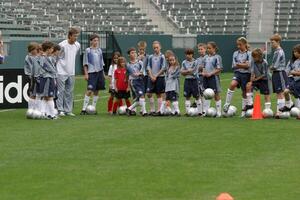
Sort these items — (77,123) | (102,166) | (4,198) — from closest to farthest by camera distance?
(4,198) < (102,166) < (77,123)

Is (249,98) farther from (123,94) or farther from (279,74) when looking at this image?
(123,94)

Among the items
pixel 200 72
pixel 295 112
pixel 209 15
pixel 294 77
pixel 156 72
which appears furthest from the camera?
pixel 209 15

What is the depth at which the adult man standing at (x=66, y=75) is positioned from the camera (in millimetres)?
19406

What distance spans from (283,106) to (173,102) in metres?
2.45

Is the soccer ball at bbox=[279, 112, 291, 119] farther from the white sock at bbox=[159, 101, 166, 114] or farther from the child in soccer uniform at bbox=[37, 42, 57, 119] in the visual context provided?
the child in soccer uniform at bbox=[37, 42, 57, 119]

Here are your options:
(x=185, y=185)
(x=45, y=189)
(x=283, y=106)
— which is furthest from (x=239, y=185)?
(x=283, y=106)

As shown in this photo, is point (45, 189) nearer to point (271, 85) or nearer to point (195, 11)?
point (271, 85)

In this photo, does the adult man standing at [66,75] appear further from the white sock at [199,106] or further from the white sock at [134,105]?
the white sock at [199,106]

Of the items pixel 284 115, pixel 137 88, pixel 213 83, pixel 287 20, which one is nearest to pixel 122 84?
pixel 137 88

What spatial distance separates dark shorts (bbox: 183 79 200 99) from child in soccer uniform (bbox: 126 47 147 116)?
985 millimetres

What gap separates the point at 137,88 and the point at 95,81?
0.97 metres

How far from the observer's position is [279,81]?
60.8ft

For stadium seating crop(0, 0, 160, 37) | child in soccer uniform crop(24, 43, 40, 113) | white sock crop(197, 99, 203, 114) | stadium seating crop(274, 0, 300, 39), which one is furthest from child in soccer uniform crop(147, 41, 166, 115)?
stadium seating crop(274, 0, 300, 39)

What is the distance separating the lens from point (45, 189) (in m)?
9.24
